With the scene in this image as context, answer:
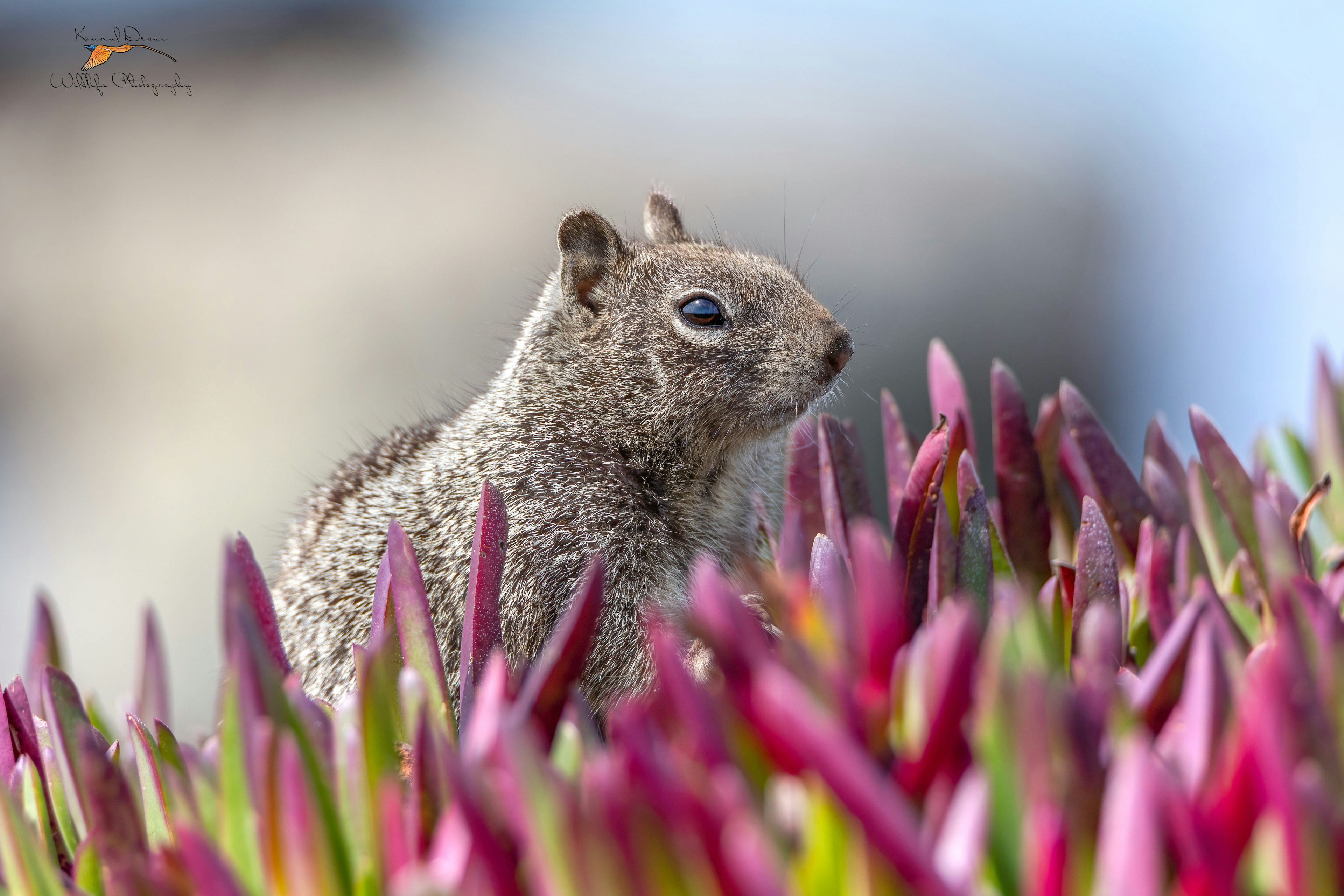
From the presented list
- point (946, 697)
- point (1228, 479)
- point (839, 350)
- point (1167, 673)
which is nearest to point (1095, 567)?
point (1167, 673)

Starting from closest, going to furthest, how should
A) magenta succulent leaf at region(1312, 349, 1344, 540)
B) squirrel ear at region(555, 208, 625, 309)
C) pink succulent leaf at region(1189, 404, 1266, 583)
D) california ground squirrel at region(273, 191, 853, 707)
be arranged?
pink succulent leaf at region(1189, 404, 1266, 583), magenta succulent leaf at region(1312, 349, 1344, 540), california ground squirrel at region(273, 191, 853, 707), squirrel ear at region(555, 208, 625, 309)

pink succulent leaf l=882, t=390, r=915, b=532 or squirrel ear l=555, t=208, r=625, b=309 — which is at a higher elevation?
squirrel ear l=555, t=208, r=625, b=309

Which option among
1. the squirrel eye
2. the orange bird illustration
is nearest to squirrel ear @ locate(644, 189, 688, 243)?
the squirrel eye

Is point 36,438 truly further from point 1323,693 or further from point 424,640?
point 1323,693

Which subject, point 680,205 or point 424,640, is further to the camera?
point 680,205

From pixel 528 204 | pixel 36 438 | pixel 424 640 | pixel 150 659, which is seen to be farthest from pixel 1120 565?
pixel 36 438

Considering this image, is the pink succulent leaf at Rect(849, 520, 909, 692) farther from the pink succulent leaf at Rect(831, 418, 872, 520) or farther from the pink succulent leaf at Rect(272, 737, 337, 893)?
the pink succulent leaf at Rect(831, 418, 872, 520)

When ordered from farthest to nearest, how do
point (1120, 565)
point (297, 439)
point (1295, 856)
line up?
point (297, 439), point (1120, 565), point (1295, 856)
